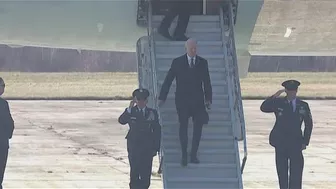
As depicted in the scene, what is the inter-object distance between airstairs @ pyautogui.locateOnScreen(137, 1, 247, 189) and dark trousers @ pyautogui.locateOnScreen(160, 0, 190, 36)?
0.76 ft

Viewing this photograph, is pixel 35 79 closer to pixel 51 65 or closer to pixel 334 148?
pixel 51 65

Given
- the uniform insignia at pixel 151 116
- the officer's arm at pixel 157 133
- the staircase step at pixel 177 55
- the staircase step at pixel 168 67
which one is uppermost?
the staircase step at pixel 177 55

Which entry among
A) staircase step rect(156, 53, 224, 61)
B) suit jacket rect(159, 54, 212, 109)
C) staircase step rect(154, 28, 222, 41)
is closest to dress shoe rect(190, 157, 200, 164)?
suit jacket rect(159, 54, 212, 109)

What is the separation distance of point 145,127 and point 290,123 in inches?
91.4

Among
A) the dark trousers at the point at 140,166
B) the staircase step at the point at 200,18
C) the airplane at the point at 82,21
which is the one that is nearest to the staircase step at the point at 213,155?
the dark trousers at the point at 140,166

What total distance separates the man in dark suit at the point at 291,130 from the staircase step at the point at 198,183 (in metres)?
0.89

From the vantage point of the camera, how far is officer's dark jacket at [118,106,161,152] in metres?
13.2

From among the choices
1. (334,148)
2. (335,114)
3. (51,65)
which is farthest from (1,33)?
(51,65)

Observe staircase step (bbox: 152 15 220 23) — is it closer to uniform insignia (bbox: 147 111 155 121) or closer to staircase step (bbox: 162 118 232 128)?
staircase step (bbox: 162 118 232 128)

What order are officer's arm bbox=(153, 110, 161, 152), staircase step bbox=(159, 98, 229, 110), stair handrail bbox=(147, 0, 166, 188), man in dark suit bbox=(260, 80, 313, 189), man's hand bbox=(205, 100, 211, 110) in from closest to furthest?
1. officer's arm bbox=(153, 110, 161, 152)
2. man in dark suit bbox=(260, 80, 313, 189)
3. man's hand bbox=(205, 100, 211, 110)
4. stair handrail bbox=(147, 0, 166, 188)
5. staircase step bbox=(159, 98, 229, 110)

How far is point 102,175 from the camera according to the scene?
18.6m

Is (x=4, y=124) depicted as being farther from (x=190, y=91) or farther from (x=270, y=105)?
(x=270, y=105)

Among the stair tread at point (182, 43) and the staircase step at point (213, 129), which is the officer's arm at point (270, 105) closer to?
the staircase step at point (213, 129)

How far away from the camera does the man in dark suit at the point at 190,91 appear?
13.6 meters
